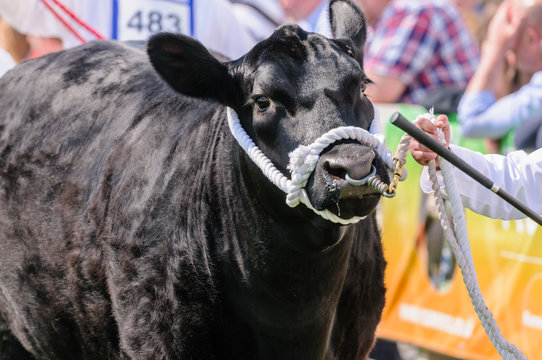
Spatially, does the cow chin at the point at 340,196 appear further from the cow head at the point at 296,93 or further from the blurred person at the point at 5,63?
the blurred person at the point at 5,63

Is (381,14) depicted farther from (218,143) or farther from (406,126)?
(406,126)

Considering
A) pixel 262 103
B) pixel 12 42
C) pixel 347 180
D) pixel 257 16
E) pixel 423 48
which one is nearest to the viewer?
pixel 347 180

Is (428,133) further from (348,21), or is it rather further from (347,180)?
(348,21)

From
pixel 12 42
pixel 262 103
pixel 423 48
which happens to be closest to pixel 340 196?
pixel 262 103

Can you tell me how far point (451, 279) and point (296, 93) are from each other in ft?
11.5

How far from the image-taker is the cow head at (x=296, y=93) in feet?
9.36

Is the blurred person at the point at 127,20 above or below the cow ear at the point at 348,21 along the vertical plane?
below

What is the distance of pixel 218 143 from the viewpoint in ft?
11.6

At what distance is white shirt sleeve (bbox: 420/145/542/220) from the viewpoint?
3.56m

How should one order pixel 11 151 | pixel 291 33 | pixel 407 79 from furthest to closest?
1. pixel 407 79
2. pixel 11 151
3. pixel 291 33

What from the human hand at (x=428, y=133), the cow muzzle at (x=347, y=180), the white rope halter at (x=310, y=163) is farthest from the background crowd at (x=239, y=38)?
the cow muzzle at (x=347, y=180)

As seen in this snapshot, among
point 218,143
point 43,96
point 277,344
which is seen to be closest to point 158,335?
point 277,344

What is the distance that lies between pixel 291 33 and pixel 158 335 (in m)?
1.15

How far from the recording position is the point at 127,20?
18.6 ft
